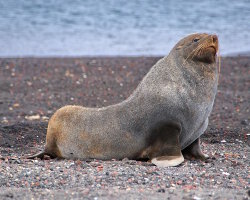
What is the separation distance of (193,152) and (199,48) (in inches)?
47.9

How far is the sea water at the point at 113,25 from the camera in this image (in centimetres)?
2062

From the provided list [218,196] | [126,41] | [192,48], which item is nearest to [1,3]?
[126,41]

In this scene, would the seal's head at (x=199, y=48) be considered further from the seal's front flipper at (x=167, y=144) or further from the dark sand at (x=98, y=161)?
the dark sand at (x=98, y=161)

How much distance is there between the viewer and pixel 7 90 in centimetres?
1306

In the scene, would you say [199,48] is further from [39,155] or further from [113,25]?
[113,25]

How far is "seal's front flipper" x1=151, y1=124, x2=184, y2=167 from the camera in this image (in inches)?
284

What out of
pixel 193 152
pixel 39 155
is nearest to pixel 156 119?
pixel 193 152

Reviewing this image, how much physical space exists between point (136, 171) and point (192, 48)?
5.92 feet

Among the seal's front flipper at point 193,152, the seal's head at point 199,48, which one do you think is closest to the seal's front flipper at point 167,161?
the seal's front flipper at point 193,152

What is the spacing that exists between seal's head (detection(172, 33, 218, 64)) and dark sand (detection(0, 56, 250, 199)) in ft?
3.88

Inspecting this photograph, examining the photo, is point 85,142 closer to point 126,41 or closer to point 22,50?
point 22,50

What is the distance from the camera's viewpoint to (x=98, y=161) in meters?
7.35

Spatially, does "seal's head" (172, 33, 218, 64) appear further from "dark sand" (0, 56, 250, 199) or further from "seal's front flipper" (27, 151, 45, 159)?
"seal's front flipper" (27, 151, 45, 159)

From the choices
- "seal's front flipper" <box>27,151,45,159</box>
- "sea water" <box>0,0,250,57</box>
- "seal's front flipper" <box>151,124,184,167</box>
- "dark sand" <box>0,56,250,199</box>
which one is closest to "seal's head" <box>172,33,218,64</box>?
"seal's front flipper" <box>151,124,184,167</box>
